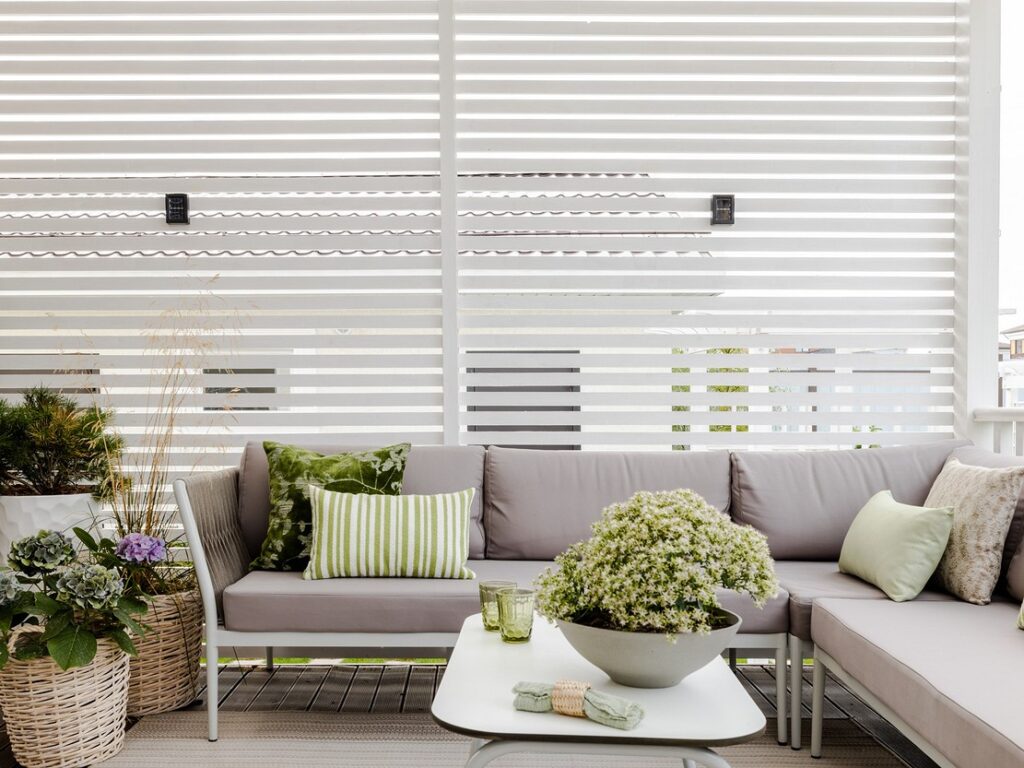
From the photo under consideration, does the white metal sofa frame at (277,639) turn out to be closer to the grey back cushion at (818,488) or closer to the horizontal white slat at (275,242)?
the grey back cushion at (818,488)

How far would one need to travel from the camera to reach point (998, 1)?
334 cm

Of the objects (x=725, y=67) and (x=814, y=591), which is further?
(x=725, y=67)

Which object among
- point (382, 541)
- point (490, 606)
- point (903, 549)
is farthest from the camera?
point (382, 541)

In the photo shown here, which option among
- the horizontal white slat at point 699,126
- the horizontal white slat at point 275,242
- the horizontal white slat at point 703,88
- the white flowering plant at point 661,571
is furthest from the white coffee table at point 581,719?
the horizontal white slat at point 703,88

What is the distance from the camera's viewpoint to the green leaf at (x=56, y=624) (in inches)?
90.5

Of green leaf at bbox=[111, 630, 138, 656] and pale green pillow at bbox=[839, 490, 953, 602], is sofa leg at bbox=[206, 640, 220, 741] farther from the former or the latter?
pale green pillow at bbox=[839, 490, 953, 602]

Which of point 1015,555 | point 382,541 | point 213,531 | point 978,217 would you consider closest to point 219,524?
point 213,531

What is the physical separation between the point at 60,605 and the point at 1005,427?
3.49 meters

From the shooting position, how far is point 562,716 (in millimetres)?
1507

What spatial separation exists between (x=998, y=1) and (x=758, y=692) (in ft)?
9.48

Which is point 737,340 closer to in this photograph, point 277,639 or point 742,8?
point 742,8

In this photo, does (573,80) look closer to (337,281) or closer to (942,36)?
(337,281)

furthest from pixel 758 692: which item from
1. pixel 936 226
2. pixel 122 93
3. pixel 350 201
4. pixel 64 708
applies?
pixel 122 93

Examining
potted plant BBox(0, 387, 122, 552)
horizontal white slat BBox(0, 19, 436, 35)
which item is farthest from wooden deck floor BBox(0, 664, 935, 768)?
horizontal white slat BBox(0, 19, 436, 35)
